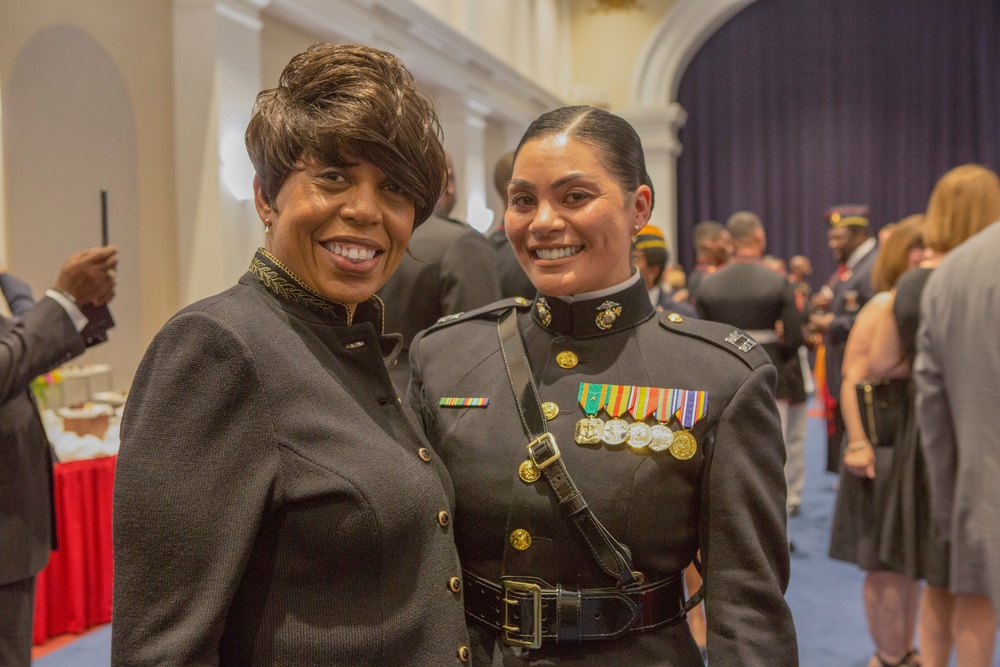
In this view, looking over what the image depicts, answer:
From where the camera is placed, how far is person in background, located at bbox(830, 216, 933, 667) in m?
2.89

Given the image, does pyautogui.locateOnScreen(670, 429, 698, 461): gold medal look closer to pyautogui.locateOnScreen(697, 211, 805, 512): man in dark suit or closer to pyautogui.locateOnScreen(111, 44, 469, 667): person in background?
pyautogui.locateOnScreen(111, 44, 469, 667): person in background

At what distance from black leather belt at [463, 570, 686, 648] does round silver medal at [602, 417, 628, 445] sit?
0.22 metres

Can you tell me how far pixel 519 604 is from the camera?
1358 millimetres

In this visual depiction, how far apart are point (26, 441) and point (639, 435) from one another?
1.61 metres

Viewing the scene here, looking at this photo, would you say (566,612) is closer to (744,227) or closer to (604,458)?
(604,458)

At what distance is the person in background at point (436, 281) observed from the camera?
106 inches

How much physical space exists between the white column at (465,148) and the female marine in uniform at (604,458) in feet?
22.1

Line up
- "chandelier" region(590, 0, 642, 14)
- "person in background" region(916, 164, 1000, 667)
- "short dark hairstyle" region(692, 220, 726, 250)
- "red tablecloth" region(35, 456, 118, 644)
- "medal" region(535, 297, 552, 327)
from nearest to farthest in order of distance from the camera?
"medal" region(535, 297, 552, 327) → "person in background" region(916, 164, 1000, 667) → "red tablecloth" region(35, 456, 118, 644) → "short dark hairstyle" region(692, 220, 726, 250) → "chandelier" region(590, 0, 642, 14)

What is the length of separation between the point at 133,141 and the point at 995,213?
395 centimetres

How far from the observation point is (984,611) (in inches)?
99.3

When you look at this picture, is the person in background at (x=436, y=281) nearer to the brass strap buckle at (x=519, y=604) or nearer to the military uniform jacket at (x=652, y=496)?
the military uniform jacket at (x=652, y=496)

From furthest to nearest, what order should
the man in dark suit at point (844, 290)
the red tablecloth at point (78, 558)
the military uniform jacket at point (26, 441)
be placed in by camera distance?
the man in dark suit at point (844, 290), the red tablecloth at point (78, 558), the military uniform jacket at point (26, 441)

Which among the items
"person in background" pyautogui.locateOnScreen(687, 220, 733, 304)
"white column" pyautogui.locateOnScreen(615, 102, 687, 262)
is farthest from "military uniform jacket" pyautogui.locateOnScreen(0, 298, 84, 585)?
"white column" pyautogui.locateOnScreen(615, 102, 687, 262)

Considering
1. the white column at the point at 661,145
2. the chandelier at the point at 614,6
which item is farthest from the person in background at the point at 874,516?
the chandelier at the point at 614,6
